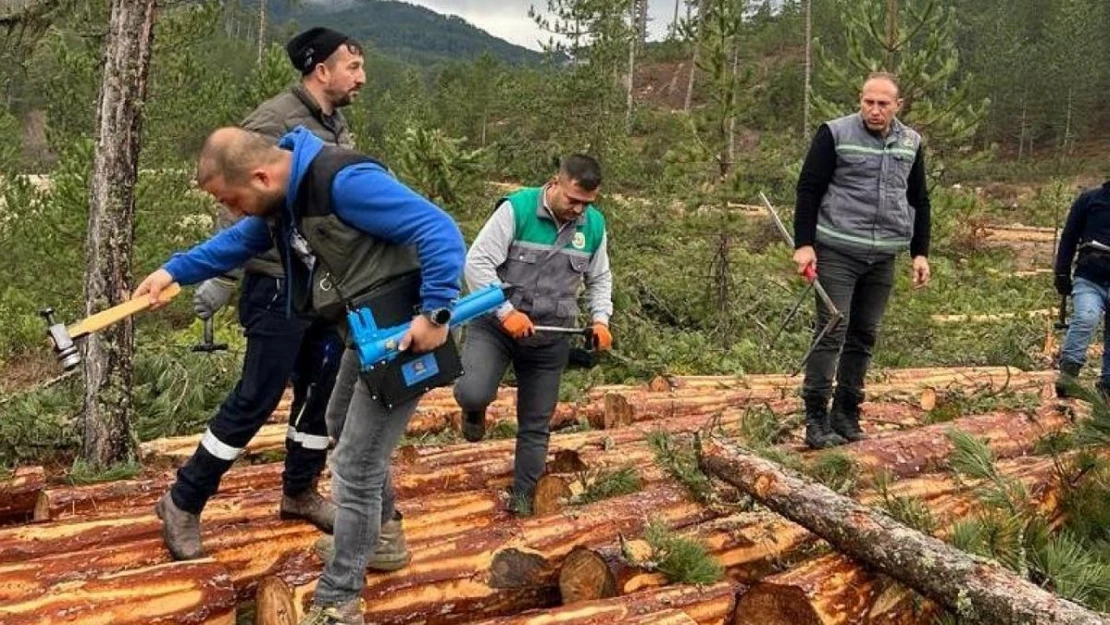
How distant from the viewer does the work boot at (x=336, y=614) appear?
3.34 metres

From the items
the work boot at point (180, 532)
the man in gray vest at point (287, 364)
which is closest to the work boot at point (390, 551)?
the man in gray vest at point (287, 364)

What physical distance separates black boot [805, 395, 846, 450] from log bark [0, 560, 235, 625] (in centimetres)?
361

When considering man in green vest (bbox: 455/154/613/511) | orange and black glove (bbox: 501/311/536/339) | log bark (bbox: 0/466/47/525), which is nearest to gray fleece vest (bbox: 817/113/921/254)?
man in green vest (bbox: 455/154/613/511)

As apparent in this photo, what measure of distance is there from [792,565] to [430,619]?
161 cm

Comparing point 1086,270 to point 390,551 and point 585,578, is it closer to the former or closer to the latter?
point 585,578

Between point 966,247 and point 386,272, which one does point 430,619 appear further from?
point 966,247

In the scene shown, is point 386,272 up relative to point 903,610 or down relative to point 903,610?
up

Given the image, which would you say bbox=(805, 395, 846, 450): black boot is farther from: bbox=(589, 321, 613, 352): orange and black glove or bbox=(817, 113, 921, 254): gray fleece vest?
bbox=(589, 321, 613, 352): orange and black glove

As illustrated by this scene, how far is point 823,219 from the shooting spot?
5.61m

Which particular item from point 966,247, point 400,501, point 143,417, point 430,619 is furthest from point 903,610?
point 966,247

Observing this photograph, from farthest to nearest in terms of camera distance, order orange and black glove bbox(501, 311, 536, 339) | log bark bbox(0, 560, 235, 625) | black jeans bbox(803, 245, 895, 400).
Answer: black jeans bbox(803, 245, 895, 400), orange and black glove bbox(501, 311, 536, 339), log bark bbox(0, 560, 235, 625)

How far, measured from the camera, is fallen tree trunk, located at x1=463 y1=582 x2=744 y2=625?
3492 mm

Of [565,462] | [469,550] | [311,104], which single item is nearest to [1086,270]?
[565,462]

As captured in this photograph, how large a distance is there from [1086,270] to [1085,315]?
1.22 feet
